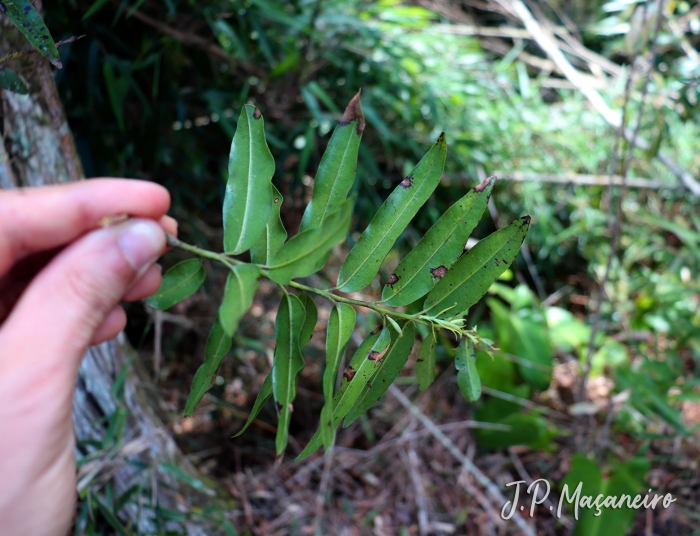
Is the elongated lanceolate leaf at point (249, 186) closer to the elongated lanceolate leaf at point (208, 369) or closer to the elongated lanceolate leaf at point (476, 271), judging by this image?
the elongated lanceolate leaf at point (208, 369)

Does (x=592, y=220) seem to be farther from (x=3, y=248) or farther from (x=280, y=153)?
(x=3, y=248)

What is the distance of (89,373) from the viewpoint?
924mm

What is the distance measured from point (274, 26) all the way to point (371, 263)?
1.14 m

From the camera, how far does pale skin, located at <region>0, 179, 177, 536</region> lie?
0.49 metres

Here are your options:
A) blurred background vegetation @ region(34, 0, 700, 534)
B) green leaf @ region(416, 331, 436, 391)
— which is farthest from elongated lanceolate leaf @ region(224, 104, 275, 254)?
blurred background vegetation @ region(34, 0, 700, 534)

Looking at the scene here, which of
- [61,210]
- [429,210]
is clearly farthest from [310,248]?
[429,210]

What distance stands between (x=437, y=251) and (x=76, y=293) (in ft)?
1.30

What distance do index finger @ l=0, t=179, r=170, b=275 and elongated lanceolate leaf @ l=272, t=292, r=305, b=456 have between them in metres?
0.21

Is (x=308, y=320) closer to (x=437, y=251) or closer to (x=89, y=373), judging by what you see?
(x=437, y=251)

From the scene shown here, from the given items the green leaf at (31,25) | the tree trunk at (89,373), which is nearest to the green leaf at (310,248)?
the green leaf at (31,25)

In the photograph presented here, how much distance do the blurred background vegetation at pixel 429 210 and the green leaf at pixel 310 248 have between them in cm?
70

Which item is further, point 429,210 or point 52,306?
point 429,210

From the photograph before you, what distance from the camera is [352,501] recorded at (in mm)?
1488

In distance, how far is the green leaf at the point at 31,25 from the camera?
0.54 meters
